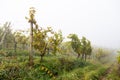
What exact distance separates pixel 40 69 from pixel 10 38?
33804 mm

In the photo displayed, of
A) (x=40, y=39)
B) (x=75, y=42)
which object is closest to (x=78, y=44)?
(x=75, y=42)

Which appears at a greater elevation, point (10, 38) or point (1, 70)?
point (10, 38)

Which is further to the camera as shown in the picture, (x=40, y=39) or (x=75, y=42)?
(x=75, y=42)

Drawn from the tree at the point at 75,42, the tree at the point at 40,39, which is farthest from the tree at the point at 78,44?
A: the tree at the point at 40,39

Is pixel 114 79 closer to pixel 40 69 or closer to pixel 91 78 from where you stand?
pixel 91 78

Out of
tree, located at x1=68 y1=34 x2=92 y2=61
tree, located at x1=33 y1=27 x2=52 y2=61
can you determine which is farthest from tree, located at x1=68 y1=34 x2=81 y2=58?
tree, located at x1=33 y1=27 x2=52 y2=61

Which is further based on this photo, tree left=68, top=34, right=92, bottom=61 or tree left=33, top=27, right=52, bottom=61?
→ tree left=68, top=34, right=92, bottom=61

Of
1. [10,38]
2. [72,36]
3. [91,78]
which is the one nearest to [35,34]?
[91,78]

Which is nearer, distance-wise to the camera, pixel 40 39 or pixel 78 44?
pixel 40 39

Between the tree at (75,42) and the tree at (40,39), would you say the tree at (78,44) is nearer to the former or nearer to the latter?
the tree at (75,42)

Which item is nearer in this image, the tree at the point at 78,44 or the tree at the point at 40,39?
the tree at the point at 40,39

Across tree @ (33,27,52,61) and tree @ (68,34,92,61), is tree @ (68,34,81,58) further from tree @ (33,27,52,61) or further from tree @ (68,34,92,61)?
tree @ (33,27,52,61)

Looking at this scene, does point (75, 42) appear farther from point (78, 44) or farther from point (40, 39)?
point (40, 39)

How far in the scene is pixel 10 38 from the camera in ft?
206
